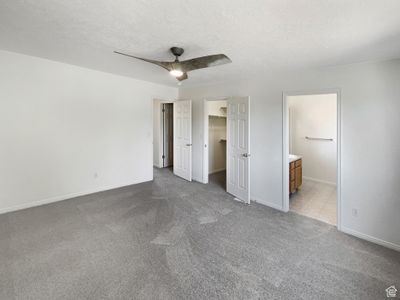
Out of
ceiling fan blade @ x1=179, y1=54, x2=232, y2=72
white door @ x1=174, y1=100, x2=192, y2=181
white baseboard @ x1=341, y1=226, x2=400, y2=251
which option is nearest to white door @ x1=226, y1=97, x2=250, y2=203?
white door @ x1=174, y1=100, x2=192, y2=181

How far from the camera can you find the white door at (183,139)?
16.5 ft

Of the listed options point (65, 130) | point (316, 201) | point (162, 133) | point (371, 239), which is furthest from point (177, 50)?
point (162, 133)

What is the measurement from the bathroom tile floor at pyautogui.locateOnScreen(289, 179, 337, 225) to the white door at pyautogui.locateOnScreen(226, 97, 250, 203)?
97 centimetres

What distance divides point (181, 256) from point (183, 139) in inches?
133

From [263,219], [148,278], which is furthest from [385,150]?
[148,278]

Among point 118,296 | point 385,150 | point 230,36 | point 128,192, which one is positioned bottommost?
point 118,296

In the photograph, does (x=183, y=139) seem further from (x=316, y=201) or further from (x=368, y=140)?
(x=368, y=140)

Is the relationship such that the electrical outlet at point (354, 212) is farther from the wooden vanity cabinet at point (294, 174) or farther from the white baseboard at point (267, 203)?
the wooden vanity cabinet at point (294, 174)

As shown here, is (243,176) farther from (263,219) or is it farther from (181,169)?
(181,169)

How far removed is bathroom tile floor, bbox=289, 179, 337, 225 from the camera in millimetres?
3303

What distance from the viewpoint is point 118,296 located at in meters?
1.67

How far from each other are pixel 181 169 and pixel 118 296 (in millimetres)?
3790

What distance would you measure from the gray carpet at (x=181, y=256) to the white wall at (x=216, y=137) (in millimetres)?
2660

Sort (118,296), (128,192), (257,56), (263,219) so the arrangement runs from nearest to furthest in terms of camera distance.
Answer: (118,296) → (257,56) → (263,219) → (128,192)
